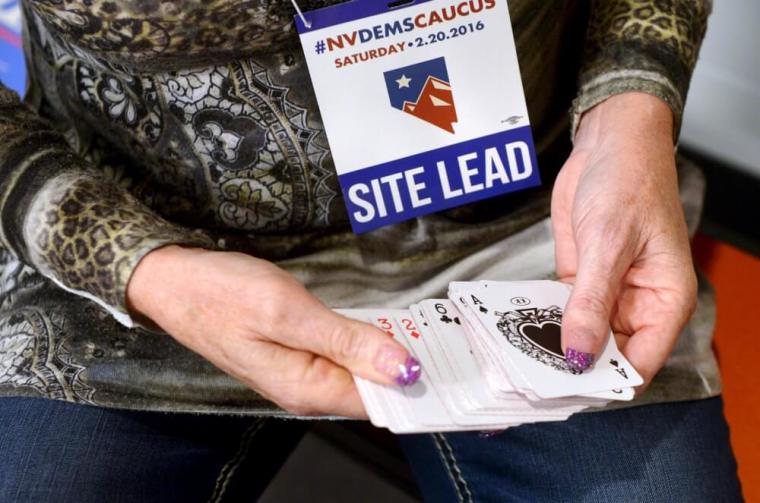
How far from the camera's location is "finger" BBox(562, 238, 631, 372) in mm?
793

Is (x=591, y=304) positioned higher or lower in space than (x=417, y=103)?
lower

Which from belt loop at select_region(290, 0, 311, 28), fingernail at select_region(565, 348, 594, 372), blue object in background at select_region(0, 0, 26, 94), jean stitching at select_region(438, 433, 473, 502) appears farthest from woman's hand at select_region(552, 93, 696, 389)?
blue object in background at select_region(0, 0, 26, 94)

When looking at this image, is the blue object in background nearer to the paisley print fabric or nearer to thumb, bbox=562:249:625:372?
the paisley print fabric

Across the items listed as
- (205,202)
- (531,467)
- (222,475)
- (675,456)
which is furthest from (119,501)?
(675,456)

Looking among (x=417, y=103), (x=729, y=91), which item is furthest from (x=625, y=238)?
(x=729, y=91)

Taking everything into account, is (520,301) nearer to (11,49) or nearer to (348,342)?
(348,342)

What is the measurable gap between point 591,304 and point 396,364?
0.20 metres

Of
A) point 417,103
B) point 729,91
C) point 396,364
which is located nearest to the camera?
point 396,364

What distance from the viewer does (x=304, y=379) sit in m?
0.78

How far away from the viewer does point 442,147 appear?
35.4 inches

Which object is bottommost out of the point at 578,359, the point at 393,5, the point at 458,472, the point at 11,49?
the point at 458,472

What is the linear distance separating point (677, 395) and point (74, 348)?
65cm

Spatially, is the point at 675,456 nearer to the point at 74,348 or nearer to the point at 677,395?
the point at 677,395

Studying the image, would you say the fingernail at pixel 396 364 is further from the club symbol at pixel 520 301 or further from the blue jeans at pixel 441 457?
the blue jeans at pixel 441 457
